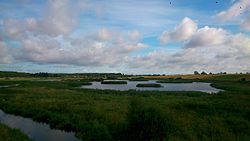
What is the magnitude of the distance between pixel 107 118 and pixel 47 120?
7523 millimetres

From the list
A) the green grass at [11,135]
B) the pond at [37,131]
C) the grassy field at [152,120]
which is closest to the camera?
the grassy field at [152,120]

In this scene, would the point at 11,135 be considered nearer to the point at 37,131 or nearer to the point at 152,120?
the point at 37,131

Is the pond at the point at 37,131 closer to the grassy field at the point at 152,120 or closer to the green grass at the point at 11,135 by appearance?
the grassy field at the point at 152,120

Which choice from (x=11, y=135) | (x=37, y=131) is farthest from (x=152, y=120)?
(x=37, y=131)

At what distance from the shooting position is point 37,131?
85.4 feet

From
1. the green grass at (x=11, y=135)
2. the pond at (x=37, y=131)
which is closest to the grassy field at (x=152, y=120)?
the pond at (x=37, y=131)

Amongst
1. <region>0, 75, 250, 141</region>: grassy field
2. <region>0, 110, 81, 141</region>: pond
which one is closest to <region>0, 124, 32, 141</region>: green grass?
<region>0, 110, 81, 141</region>: pond

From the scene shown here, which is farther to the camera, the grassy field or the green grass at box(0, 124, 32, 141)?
the green grass at box(0, 124, 32, 141)

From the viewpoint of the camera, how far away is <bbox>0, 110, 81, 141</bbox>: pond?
77.8 feet

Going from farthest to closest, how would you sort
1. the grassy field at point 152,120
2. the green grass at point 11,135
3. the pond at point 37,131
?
the pond at point 37,131 → the green grass at point 11,135 → the grassy field at point 152,120

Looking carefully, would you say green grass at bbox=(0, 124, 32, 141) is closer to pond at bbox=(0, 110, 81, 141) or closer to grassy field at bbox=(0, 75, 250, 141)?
pond at bbox=(0, 110, 81, 141)

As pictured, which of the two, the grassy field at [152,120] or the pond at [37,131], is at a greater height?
the grassy field at [152,120]

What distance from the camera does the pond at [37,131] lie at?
77.8 feet

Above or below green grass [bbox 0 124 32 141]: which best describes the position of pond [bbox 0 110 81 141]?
below
